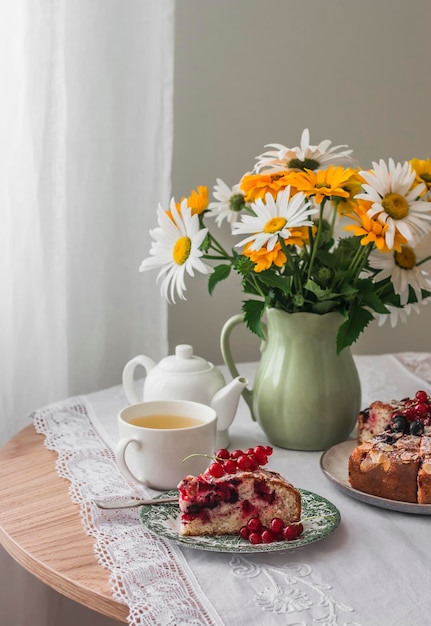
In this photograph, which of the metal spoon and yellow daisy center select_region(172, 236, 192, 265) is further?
yellow daisy center select_region(172, 236, 192, 265)

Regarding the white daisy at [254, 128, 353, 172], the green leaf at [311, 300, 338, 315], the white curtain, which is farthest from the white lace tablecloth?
the white curtain

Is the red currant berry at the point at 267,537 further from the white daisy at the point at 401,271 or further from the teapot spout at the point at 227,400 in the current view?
the white daisy at the point at 401,271

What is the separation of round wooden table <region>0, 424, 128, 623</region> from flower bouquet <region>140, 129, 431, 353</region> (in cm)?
33

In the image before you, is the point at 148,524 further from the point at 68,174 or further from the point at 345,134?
the point at 345,134

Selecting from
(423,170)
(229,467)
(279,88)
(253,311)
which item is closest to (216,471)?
(229,467)

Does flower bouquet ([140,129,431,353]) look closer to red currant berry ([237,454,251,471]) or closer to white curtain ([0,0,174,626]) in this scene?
red currant berry ([237,454,251,471])

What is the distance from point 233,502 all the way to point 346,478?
213 mm

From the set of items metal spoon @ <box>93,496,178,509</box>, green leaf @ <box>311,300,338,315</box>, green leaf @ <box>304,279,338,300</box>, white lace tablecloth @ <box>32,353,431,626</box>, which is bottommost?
white lace tablecloth @ <box>32,353,431,626</box>

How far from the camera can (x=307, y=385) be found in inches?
46.2

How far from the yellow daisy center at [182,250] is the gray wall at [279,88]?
2.92 feet

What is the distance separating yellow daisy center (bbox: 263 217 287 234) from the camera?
1.05 metres

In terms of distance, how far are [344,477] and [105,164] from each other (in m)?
1.01

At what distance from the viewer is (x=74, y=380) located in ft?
5.95

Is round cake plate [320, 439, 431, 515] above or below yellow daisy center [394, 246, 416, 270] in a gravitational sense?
below
